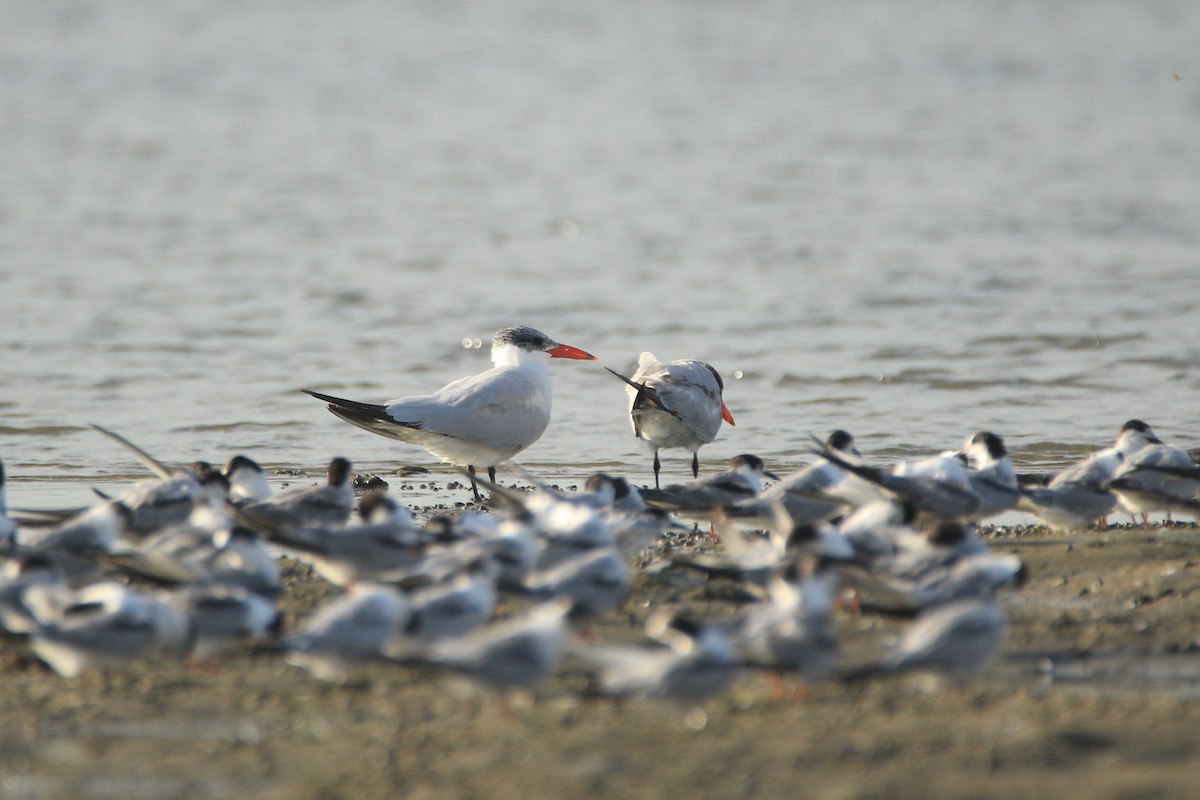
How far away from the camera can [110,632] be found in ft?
14.2

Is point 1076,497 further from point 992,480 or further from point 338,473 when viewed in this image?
point 338,473

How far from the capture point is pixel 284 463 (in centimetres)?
865

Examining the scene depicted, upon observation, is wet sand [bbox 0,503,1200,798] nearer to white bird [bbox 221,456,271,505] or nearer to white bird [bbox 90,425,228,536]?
white bird [bbox 90,425,228,536]

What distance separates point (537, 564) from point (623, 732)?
4.67 ft

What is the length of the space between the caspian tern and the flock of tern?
14mm

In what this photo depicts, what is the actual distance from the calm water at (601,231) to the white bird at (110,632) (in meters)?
3.40

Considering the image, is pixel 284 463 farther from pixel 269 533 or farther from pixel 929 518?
pixel 929 518

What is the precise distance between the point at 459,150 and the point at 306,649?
68.8ft

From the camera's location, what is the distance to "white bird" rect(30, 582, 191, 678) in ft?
14.3

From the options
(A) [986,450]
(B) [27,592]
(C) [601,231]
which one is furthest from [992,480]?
(C) [601,231]

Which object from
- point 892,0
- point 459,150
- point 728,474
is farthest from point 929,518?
point 892,0

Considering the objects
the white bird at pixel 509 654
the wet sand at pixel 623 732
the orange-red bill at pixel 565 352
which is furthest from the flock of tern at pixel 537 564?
the orange-red bill at pixel 565 352

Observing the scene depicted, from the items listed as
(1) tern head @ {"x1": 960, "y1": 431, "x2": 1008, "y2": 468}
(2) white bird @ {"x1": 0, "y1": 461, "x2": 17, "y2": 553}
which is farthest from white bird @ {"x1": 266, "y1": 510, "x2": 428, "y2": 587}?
(1) tern head @ {"x1": 960, "y1": 431, "x2": 1008, "y2": 468}

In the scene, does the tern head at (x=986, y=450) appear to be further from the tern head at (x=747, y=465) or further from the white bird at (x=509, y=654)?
the white bird at (x=509, y=654)
